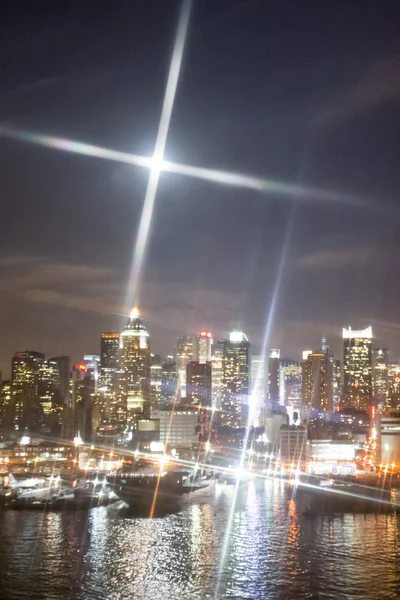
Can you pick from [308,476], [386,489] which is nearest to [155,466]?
[308,476]

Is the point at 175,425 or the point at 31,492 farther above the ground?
the point at 175,425

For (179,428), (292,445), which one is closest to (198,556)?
(292,445)

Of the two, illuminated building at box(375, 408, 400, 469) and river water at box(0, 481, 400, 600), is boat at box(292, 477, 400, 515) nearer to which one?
river water at box(0, 481, 400, 600)

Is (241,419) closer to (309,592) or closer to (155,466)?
(155,466)

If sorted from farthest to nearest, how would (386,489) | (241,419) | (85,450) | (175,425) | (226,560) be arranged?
(241,419) → (175,425) → (85,450) → (386,489) → (226,560)

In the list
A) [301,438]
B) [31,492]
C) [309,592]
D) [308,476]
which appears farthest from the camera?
[301,438]

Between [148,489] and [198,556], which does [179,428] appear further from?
[198,556]
